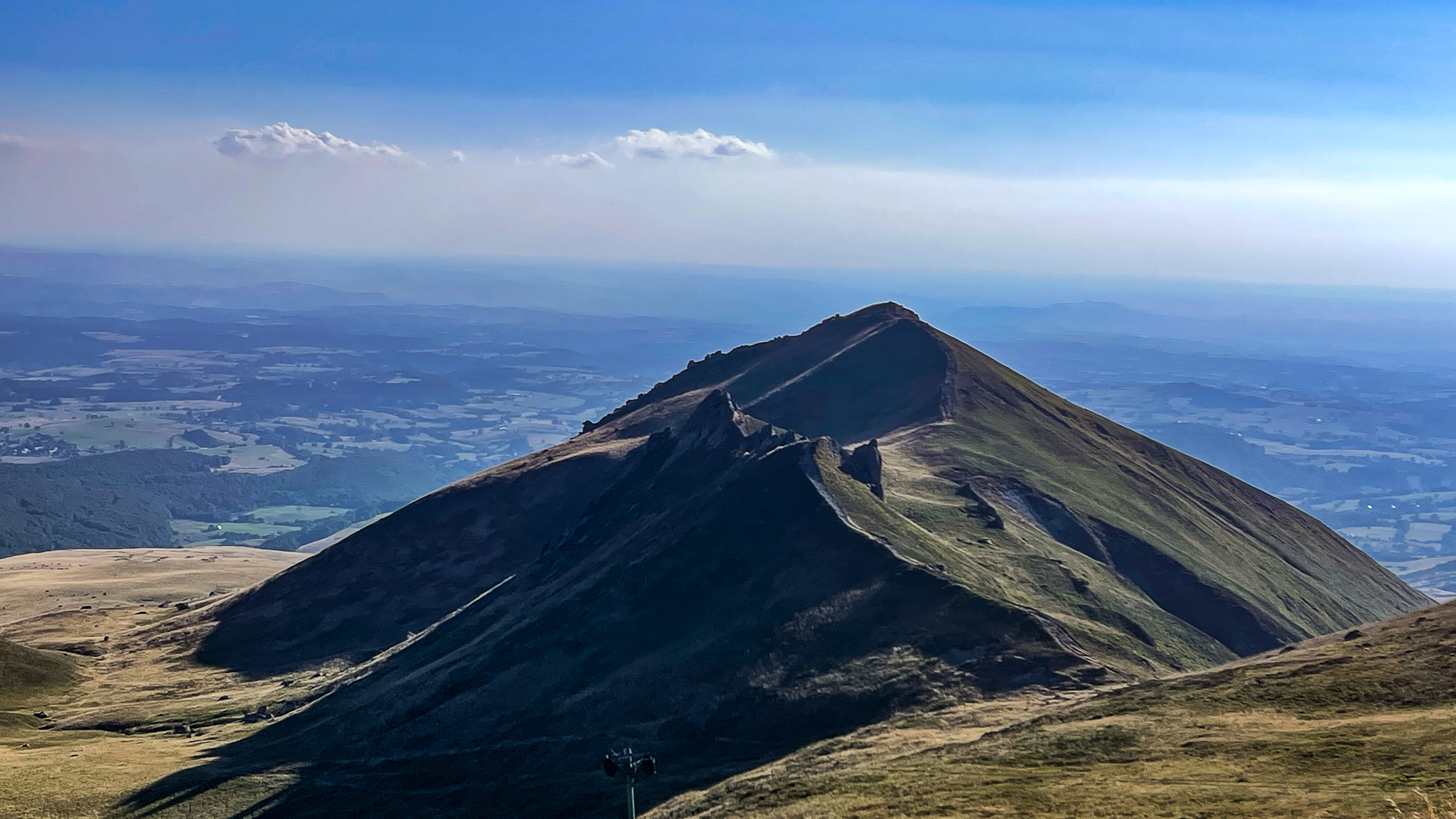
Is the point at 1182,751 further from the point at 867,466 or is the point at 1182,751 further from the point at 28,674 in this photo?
the point at 28,674

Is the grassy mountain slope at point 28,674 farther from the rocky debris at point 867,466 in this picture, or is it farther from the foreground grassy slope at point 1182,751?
the rocky debris at point 867,466

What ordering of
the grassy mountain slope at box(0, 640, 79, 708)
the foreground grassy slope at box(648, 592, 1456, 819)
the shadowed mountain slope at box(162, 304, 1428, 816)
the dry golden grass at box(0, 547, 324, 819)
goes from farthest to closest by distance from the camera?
the grassy mountain slope at box(0, 640, 79, 708), the dry golden grass at box(0, 547, 324, 819), the shadowed mountain slope at box(162, 304, 1428, 816), the foreground grassy slope at box(648, 592, 1456, 819)

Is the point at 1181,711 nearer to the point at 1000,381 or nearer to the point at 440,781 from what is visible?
the point at 440,781

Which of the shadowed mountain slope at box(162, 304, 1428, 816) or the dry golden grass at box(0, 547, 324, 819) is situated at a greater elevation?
the shadowed mountain slope at box(162, 304, 1428, 816)

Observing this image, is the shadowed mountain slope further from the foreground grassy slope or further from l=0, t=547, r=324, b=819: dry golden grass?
the foreground grassy slope

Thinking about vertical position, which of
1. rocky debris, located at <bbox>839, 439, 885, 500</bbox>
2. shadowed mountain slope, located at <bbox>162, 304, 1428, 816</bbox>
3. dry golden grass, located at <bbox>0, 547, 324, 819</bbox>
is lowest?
dry golden grass, located at <bbox>0, 547, 324, 819</bbox>

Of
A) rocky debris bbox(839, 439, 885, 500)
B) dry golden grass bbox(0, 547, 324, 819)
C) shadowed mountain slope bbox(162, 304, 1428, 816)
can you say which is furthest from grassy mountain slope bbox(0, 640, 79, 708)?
rocky debris bbox(839, 439, 885, 500)
